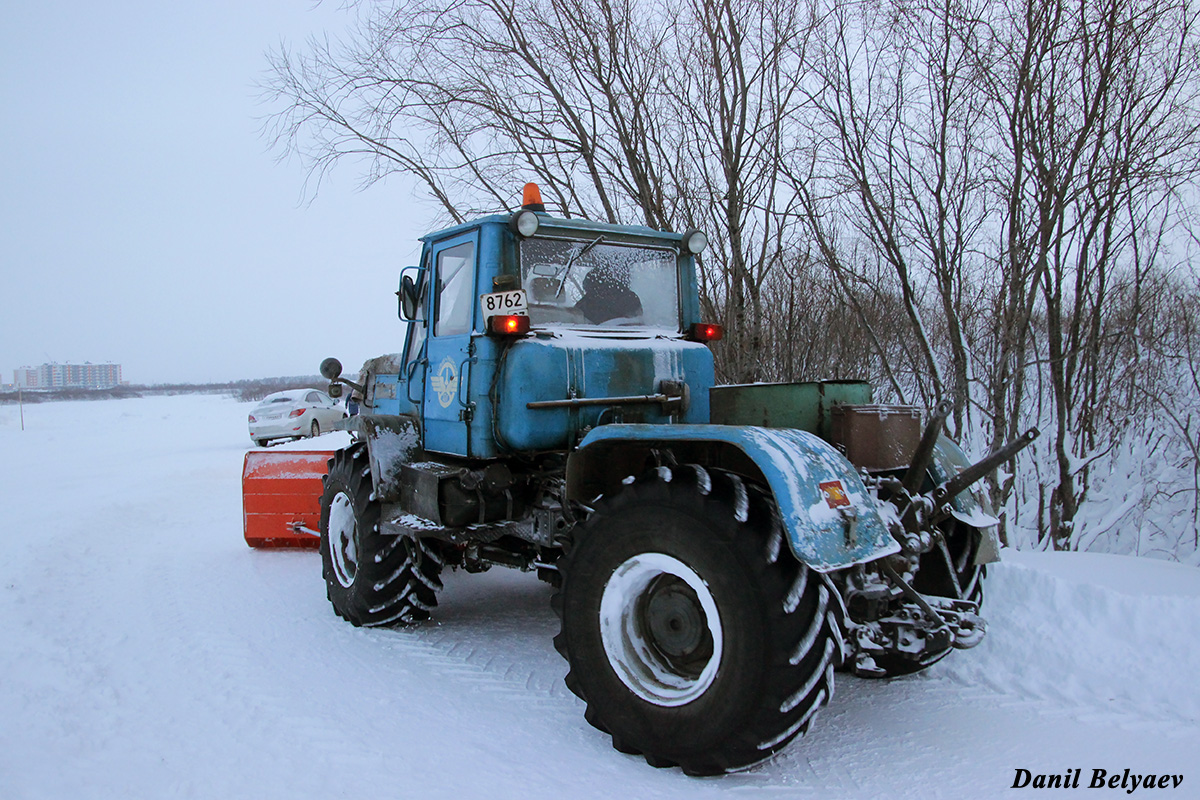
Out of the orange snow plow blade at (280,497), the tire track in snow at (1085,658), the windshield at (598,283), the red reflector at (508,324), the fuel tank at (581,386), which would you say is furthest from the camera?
the orange snow plow blade at (280,497)

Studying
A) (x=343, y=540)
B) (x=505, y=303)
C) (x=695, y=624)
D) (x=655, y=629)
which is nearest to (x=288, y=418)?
(x=343, y=540)

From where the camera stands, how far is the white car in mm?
18797

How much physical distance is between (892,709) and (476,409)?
2.71m

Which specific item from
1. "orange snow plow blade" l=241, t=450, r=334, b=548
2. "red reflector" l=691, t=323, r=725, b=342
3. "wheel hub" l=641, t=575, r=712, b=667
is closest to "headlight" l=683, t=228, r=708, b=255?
"red reflector" l=691, t=323, r=725, b=342

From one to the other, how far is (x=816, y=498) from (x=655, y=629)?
101 centimetres

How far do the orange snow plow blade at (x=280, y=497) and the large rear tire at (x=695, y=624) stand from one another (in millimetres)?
4745

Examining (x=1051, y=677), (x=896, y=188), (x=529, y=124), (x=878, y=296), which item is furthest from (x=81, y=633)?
(x=878, y=296)

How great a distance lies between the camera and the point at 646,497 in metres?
3.35

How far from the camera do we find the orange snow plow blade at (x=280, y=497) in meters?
7.54

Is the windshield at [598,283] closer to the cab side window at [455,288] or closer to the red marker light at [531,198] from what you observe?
the red marker light at [531,198]

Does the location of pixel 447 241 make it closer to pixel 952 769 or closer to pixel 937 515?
pixel 937 515

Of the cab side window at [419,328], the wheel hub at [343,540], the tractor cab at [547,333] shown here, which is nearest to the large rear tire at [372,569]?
the wheel hub at [343,540]

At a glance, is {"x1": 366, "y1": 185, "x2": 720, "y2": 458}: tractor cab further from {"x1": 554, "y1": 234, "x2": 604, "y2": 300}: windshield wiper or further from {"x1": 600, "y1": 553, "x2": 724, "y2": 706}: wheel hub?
{"x1": 600, "y1": 553, "x2": 724, "y2": 706}: wheel hub

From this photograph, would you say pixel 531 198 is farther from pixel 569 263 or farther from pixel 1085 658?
pixel 1085 658
